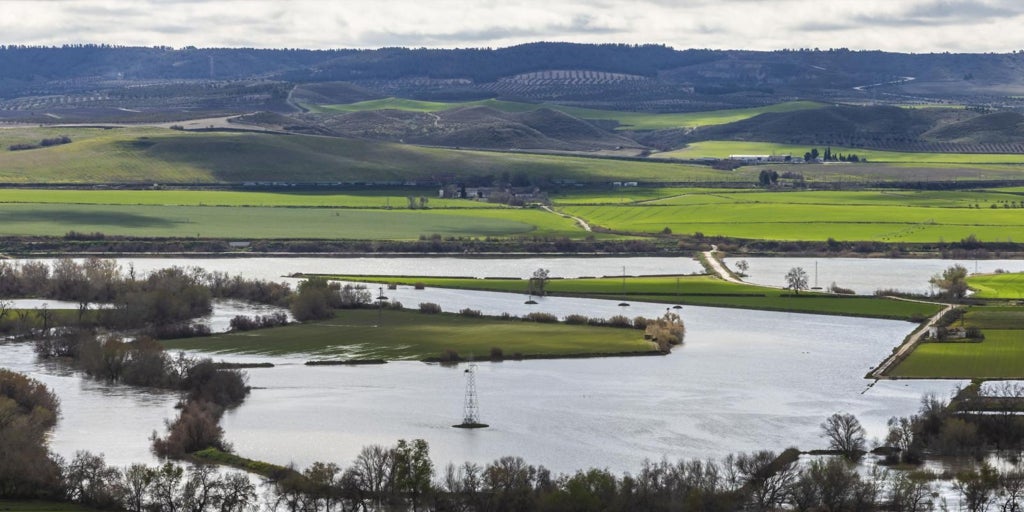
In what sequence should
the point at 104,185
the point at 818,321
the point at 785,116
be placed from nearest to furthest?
the point at 818,321 < the point at 104,185 < the point at 785,116

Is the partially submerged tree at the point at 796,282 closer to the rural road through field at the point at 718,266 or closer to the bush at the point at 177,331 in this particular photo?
the rural road through field at the point at 718,266

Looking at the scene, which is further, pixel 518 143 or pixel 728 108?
pixel 728 108

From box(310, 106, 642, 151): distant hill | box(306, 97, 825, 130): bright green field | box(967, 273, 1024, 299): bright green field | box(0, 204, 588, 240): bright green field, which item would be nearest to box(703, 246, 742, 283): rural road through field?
box(0, 204, 588, 240): bright green field

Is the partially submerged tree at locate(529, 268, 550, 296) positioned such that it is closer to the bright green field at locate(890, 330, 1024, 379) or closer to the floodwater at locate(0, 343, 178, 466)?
the bright green field at locate(890, 330, 1024, 379)

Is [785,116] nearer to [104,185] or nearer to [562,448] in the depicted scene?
[104,185]

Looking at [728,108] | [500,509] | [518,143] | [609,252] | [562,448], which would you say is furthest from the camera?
[728,108]

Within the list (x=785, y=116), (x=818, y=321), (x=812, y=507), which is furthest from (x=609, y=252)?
(x=785, y=116)

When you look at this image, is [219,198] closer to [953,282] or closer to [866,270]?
[866,270]
